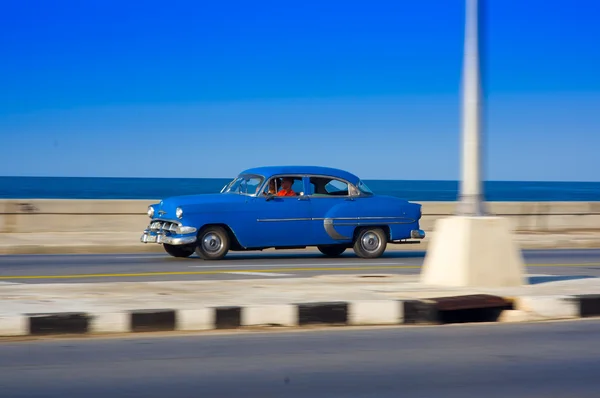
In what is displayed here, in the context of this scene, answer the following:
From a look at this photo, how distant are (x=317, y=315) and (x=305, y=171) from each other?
9.13 m

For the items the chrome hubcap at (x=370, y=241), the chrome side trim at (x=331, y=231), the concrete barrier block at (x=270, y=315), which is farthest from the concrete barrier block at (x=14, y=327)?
the chrome hubcap at (x=370, y=241)

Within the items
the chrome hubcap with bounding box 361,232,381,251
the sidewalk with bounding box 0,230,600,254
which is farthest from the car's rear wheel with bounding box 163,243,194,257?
the chrome hubcap with bounding box 361,232,381,251

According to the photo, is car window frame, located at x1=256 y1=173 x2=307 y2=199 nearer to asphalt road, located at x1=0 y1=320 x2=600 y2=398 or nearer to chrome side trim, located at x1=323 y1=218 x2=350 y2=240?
chrome side trim, located at x1=323 y1=218 x2=350 y2=240

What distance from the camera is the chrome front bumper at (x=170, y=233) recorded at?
690 inches

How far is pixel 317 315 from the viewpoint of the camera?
9586mm

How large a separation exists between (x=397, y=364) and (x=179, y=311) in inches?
95.5

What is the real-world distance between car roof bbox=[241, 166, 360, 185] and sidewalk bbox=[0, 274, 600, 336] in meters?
6.75

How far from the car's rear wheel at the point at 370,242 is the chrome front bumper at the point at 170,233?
125 inches

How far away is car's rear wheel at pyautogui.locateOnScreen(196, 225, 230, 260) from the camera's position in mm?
17812

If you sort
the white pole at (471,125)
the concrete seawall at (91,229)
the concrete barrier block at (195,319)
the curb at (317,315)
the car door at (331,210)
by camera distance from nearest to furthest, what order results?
1. the curb at (317,315)
2. the concrete barrier block at (195,319)
3. the white pole at (471,125)
4. the car door at (331,210)
5. the concrete seawall at (91,229)

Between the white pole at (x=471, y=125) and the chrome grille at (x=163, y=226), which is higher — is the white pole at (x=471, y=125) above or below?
above

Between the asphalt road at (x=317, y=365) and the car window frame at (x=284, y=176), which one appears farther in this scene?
the car window frame at (x=284, y=176)

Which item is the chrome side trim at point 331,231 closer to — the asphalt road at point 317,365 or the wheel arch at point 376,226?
the wheel arch at point 376,226

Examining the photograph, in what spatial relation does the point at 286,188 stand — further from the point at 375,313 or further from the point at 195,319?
the point at 195,319
